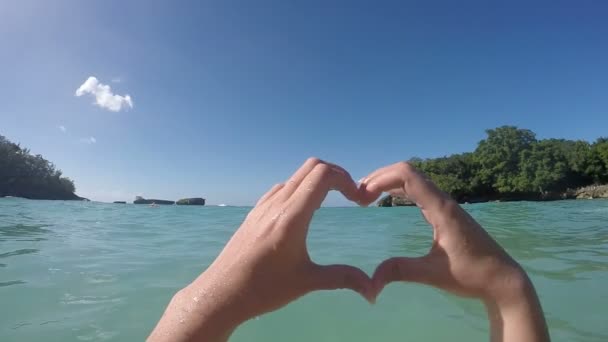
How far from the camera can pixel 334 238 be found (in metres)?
6.16

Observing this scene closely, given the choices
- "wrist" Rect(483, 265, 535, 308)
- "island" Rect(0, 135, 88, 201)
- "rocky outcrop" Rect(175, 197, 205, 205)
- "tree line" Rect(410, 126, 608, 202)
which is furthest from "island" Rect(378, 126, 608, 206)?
"island" Rect(0, 135, 88, 201)

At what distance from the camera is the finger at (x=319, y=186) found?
0.90 m

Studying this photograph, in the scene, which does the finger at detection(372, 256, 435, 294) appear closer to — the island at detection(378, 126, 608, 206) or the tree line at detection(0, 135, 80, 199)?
the island at detection(378, 126, 608, 206)

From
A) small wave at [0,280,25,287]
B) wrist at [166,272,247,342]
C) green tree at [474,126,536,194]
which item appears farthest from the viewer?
green tree at [474,126,536,194]

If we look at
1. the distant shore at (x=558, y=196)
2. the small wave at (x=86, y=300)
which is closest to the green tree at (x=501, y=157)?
the distant shore at (x=558, y=196)

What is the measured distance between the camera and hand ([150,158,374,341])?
0.83 meters

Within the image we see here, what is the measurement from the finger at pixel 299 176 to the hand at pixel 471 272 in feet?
0.90

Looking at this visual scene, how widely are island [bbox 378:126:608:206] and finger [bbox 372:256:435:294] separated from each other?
40.4 m

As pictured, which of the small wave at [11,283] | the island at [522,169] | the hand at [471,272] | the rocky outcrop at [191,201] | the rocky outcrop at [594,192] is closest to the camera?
the hand at [471,272]

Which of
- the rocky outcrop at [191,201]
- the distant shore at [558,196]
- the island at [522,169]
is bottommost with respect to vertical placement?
the rocky outcrop at [191,201]

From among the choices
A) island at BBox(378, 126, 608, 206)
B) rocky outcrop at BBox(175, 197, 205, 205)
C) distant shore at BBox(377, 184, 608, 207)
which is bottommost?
rocky outcrop at BBox(175, 197, 205, 205)

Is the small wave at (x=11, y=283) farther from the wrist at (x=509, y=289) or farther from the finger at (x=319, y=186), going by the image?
the wrist at (x=509, y=289)

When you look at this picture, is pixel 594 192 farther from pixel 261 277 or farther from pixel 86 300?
pixel 261 277

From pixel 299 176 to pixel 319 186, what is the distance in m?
0.10
